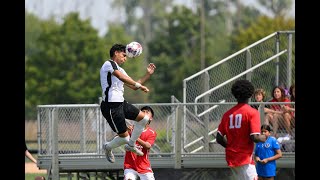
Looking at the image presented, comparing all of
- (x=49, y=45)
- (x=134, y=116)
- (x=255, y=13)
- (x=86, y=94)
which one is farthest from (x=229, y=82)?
(x=255, y=13)

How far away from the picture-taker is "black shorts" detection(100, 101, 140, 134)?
55.3 feet

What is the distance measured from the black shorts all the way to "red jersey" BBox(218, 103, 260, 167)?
2.48 metres

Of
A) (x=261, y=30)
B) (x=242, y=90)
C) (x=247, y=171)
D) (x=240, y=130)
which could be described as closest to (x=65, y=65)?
(x=261, y=30)

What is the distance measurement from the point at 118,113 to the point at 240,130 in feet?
9.17

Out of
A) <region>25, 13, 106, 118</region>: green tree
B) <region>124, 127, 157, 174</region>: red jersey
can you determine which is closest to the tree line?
<region>25, 13, 106, 118</region>: green tree

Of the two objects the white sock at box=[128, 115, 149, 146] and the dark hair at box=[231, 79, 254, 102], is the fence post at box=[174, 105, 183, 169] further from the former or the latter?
the dark hair at box=[231, 79, 254, 102]

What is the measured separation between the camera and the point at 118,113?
1684cm

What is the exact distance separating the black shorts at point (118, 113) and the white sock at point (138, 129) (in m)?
0.18

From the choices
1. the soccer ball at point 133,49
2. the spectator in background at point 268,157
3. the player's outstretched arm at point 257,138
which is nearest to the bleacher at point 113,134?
the spectator in background at point 268,157

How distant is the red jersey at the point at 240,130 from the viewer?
14.6 meters

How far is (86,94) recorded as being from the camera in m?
63.8

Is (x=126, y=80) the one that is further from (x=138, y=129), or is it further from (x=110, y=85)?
(x=138, y=129)

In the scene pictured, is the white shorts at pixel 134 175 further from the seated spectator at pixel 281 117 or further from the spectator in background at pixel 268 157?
the seated spectator at pixel 281 117
